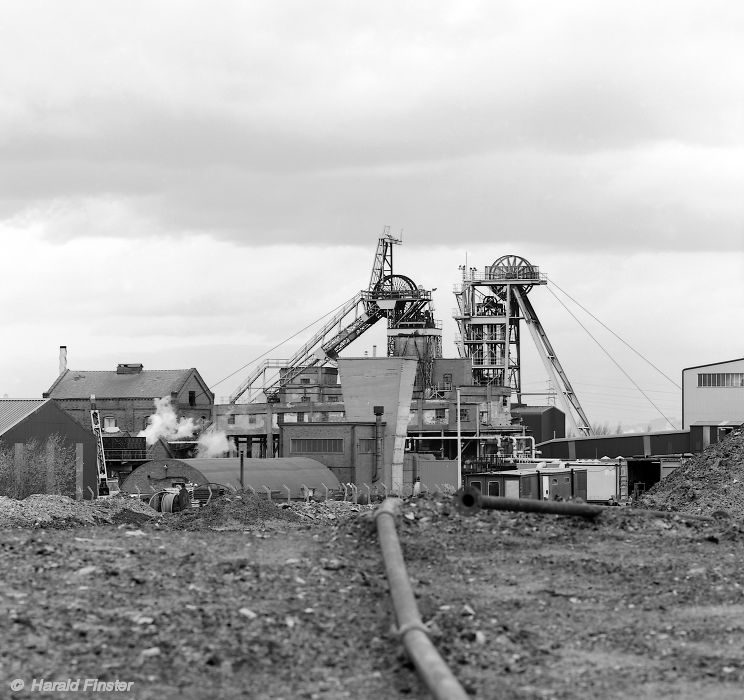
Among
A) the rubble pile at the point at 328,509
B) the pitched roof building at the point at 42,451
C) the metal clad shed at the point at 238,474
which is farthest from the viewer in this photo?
the pitched roof building at the point at 42,451

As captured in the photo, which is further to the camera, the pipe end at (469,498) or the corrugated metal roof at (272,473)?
the corrugated metal roof at (272,473)

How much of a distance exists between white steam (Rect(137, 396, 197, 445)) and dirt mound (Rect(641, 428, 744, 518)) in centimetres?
5900

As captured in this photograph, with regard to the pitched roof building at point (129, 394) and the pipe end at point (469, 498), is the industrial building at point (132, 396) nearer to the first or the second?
the pitched roof building at point (129, 394)

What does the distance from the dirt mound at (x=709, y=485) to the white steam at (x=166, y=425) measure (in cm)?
5900

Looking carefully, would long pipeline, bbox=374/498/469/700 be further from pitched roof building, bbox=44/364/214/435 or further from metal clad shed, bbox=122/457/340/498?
pitched roof building, bbox=44/364/214/435

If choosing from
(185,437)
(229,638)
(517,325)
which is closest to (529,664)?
(229,638)

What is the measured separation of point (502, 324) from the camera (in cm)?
9756

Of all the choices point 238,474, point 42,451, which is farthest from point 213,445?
point 238,474

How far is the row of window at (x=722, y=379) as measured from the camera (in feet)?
209

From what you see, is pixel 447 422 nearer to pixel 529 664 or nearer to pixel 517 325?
pixel 517 325

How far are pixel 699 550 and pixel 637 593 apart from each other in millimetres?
2938

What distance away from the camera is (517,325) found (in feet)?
326

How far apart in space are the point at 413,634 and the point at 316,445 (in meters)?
53.4

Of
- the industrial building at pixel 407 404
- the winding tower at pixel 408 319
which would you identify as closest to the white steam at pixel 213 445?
the industrial building at pixel 407 404
